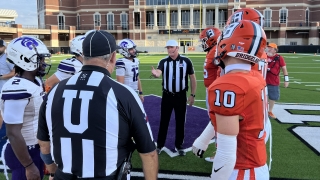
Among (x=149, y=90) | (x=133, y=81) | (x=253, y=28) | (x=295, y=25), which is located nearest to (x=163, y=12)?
(x=295, y=25)

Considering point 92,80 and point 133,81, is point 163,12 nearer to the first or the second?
point 133,81

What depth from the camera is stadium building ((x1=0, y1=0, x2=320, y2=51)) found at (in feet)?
198

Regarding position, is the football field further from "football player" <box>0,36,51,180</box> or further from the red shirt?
"football player" <box>0,36,51,180</box>

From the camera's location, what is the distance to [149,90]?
42.4 ft

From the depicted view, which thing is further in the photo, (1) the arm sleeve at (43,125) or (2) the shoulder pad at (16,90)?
(2) the shoulder pad at (16,90)

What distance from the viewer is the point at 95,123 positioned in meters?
1.89

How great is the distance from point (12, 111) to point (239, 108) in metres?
1.94

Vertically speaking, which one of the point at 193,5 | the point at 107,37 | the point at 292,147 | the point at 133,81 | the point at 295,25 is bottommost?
the point at 292,147

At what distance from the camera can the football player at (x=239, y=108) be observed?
6.48ft

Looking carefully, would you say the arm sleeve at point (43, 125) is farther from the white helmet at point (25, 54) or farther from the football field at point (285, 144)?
the football field at point (285, 144)

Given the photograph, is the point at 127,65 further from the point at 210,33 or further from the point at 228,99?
the point at 228,99

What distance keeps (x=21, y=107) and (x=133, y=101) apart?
1257 mm

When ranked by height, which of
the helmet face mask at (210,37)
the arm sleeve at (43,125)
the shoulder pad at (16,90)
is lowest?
the arm sleeve at (43,125)

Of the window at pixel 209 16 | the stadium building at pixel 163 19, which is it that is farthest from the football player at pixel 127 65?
the window at pixel 209 16
